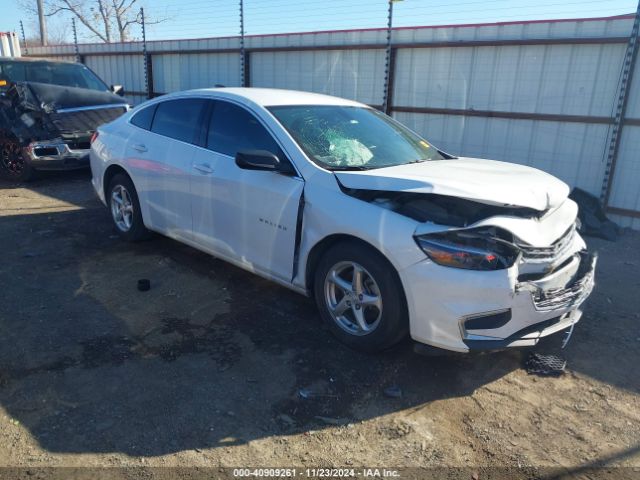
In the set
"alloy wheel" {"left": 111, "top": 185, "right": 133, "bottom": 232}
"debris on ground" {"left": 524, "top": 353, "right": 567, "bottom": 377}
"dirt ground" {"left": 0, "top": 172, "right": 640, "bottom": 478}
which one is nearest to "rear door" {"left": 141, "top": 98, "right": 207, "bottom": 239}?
"alloy wheel" {"left": 111, "top": 185, "right": 133, "bottom": 232}

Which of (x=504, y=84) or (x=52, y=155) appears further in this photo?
(x=52, y=155)

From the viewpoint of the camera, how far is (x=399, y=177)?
11.3 ft

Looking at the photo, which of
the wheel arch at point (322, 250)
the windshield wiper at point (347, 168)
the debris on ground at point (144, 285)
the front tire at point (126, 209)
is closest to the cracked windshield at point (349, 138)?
the windshield wiper at point (347, 168)

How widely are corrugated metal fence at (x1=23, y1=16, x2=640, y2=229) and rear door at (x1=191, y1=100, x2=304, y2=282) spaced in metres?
5.04

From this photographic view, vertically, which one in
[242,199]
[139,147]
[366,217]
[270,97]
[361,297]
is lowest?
[361,297]

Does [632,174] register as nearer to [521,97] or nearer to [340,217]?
[521,97]

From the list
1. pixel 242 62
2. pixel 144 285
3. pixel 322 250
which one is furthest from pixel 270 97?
pixel 242 62

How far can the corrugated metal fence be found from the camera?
23.7 ft

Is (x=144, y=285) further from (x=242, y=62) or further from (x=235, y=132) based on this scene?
(x=242, y=62)

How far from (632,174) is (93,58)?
14518mm

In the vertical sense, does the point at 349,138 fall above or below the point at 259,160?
above

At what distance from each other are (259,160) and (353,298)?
1211mm

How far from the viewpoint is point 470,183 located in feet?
11.1

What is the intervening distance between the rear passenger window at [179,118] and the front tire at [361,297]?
1986 mm
